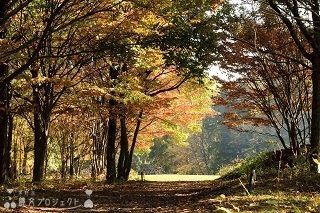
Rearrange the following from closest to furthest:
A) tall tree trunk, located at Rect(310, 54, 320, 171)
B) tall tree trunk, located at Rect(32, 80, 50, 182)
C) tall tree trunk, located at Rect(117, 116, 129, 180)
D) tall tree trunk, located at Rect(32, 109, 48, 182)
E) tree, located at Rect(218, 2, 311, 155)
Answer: tall tree trunk, located at Rect(310, 54, 320, 171) < tree, located at Rect(218, 2, 311, 155) < tall tree trunk, located at Rect(32, 80, 50, 182) < tall tree trunk, located at Rect(32, 109, 48, 182) < tall tree trunk, located at Rect(117, 116, 129, 180)

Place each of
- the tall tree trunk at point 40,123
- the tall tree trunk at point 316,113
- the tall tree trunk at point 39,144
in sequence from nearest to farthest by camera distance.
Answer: the tall tree trunk at point 316,113 < the tall tree trunk at point 40,123 < the tall tree trunk at point 39,144

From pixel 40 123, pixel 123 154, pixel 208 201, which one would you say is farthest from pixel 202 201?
pixel 123 154

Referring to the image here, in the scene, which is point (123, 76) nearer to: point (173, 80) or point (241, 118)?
point (173, 80)

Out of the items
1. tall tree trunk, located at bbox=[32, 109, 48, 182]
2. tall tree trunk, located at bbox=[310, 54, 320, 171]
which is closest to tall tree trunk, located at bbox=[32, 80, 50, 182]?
tall tree trunk, located at bbox=[32, 109, 48, 182]

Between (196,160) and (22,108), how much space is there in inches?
2386

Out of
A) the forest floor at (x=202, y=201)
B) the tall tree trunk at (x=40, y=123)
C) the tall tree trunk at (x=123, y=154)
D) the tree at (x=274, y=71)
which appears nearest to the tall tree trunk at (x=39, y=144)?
the tall tree trunk at (x=40, y=123)

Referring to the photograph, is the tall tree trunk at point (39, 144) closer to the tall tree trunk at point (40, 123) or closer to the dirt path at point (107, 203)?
the tall tree trunk at point (40, 123)

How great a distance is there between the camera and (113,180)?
1827cm

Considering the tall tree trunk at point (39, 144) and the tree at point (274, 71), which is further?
the tall tree trunk at point (39, 144)

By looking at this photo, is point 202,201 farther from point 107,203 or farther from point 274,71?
point 274,71

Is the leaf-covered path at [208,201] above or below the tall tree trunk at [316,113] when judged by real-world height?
below

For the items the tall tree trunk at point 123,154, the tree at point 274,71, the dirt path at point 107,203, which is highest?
the tree at point 274,71

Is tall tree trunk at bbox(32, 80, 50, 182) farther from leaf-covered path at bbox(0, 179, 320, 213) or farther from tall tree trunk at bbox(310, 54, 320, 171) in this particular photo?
tall tree trunk at bbox(310, 54, 320, 171)

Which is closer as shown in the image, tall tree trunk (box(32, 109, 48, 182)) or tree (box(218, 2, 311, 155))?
tree (box(218, 2, 311, 155))
